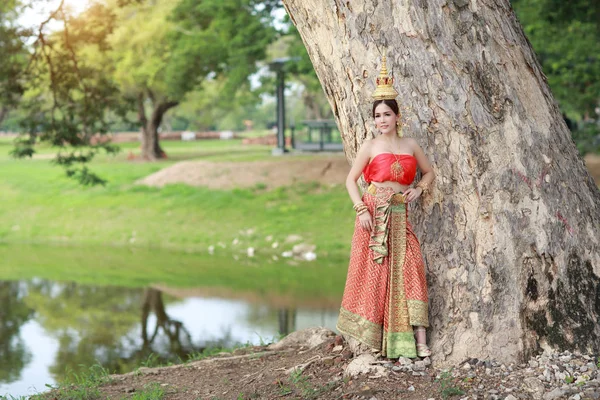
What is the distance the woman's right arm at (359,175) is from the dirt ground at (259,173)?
1380 cm

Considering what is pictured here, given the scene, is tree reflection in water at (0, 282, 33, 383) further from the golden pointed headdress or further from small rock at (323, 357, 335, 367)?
the golden pointed headdress

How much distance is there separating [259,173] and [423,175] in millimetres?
15249

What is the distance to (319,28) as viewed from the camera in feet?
16.2

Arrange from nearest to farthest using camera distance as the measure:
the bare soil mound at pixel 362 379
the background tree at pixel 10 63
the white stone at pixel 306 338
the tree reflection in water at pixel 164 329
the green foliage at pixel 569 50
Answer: the bare soil mound at pixel 362 379 → the white stone at pixel 306 338 → the tree reflection in water at pixel 164 329 → the background tree at pixel 10 63 → the green foliage at pixel 569 50

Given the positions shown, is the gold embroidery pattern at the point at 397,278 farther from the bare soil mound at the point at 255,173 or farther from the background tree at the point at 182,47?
the bare soil mound at the point at 255,173

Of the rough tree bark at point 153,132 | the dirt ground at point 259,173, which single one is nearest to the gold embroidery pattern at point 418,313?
the dirt ground at point 259,173

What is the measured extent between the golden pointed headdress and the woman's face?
0.16ft

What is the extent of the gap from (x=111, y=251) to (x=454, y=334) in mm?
11915

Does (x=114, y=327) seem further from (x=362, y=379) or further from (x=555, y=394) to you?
(x=555, y=394)

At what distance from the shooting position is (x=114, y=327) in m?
9.76

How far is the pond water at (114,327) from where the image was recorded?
811cm

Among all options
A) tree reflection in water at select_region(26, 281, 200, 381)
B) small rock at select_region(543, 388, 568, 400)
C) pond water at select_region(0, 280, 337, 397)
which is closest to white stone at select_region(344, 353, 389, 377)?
small rock at select_region(543, 388, 568, 400)

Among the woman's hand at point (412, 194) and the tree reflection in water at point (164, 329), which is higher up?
the woman's hand at point (412, 194)

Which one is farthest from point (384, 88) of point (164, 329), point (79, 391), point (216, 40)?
point (216, 40)
